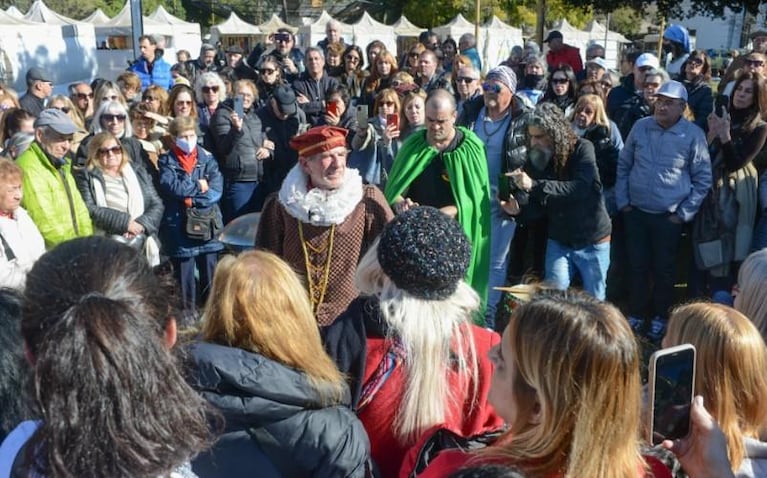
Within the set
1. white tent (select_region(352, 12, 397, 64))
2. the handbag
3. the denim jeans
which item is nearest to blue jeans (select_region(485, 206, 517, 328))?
the denim jeans

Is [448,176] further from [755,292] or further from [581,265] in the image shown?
[755,292]

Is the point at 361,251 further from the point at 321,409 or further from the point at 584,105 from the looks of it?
the point at 584,105

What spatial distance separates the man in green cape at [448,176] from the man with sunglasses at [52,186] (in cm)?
193

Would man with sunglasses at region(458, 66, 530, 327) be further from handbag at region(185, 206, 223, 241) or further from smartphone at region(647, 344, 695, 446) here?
smartphone at region(647, 344, 695, 446)

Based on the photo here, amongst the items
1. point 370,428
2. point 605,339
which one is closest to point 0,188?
point 370,428

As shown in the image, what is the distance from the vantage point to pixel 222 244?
562cm

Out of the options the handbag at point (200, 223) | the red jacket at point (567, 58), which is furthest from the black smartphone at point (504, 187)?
the red jacket at point (567, 58)

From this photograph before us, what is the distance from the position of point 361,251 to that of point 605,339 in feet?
7.35

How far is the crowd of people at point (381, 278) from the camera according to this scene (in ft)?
4.86

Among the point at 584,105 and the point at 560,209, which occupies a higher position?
the point at 584,105

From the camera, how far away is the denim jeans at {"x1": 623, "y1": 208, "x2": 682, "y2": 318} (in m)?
5.34

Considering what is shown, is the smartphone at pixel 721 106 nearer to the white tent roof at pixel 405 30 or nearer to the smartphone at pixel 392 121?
the smartphone at pixel 392 121

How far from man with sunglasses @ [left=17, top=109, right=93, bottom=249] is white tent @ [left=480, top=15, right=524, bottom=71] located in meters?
23.1

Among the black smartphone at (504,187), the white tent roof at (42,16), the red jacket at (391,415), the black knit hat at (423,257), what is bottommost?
the red jacket at (391,415)
